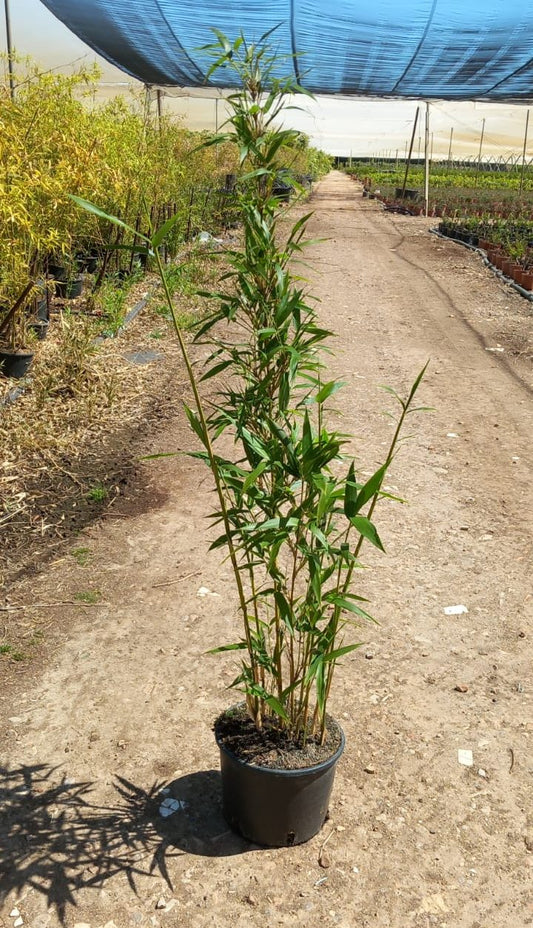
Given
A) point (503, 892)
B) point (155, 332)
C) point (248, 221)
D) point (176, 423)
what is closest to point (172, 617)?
point (503, 892)

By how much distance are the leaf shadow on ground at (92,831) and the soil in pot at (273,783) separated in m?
0.09

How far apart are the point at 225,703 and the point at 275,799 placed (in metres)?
0.58

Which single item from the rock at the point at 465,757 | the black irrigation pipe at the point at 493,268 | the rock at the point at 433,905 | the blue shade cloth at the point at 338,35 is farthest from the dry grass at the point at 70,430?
the blue shade cloth at the point at 338,35

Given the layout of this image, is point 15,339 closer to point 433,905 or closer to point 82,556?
point 82,556

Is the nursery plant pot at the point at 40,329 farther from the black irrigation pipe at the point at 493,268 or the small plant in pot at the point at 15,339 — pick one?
the black irrigation pipe at the point at 493,268

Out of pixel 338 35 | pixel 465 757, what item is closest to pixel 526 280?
pixel 338 35

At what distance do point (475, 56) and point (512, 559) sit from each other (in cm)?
1027

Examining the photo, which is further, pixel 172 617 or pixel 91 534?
pixel 91 534

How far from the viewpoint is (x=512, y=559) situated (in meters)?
3.47

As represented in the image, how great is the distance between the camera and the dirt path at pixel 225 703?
1.94 metres

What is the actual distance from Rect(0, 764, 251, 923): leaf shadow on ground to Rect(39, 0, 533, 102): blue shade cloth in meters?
9.59

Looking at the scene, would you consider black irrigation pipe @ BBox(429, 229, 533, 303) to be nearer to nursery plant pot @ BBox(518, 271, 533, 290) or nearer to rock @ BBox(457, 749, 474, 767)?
nursery plant pot @ BBox(518, 271, 533, 290)

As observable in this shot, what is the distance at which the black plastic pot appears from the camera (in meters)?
1.96

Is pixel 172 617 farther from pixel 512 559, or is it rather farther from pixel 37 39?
pixel 37 39
